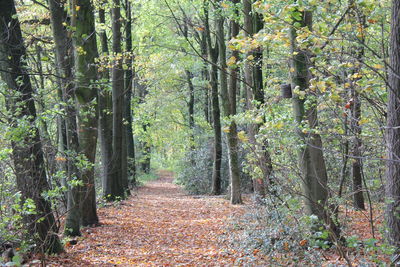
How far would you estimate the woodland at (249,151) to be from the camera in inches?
213

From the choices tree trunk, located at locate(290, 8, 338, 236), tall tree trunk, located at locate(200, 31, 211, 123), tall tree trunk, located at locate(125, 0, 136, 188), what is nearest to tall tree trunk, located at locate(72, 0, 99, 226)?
tree trunk, located at locate(290, 8, 338, 236)

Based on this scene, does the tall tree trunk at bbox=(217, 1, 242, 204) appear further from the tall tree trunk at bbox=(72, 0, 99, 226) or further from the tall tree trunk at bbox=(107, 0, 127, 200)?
the tall tree trunk at bbox=(72, 0, 99, 226)

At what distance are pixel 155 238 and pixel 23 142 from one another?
4.89 m

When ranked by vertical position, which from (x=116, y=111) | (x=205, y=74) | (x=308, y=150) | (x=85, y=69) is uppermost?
(x=205, y=74)

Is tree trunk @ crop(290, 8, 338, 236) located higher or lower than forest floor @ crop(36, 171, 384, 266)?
higher

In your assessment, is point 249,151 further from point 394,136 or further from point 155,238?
point 394,136

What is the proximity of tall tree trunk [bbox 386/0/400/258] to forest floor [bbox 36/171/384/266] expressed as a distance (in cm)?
101

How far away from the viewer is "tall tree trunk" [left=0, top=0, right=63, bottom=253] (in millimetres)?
6574

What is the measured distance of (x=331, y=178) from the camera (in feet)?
34.2

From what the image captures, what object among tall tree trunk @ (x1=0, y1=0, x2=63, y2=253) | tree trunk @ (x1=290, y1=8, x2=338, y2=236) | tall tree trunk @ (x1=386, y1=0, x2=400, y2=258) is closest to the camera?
tall tree trunk @ (x1=386, y1=0, x2=400, y2=258)

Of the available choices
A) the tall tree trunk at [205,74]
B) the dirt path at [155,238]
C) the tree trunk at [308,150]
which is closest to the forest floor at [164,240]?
the dirt path at [155,238]

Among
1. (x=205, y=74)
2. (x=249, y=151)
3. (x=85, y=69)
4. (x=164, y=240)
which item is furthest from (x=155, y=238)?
(x=205, y=74)

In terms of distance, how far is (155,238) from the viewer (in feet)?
33.8

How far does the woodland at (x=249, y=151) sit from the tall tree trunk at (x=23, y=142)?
30mm
